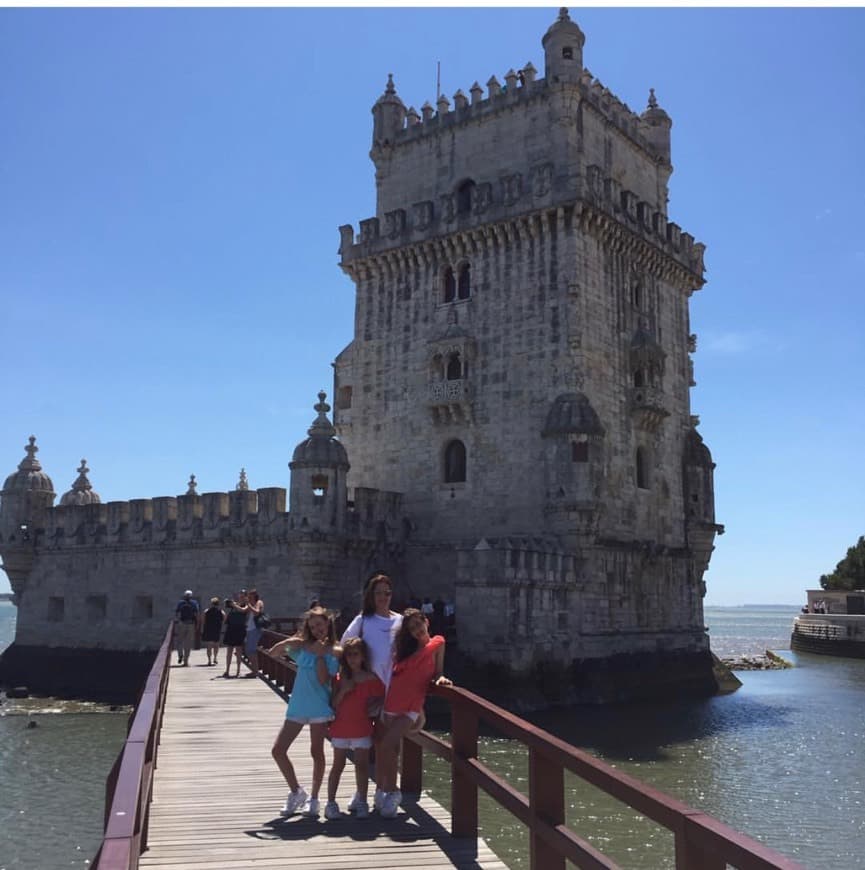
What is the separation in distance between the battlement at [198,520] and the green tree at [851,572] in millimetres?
55586

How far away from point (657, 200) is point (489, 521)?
15.5 m

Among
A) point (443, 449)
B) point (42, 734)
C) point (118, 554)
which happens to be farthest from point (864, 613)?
point (42, 734)

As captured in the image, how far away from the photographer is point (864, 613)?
66.5 m

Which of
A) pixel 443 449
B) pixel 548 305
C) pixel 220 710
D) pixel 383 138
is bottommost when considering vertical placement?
pixel 220 710

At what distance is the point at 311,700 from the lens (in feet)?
27.5

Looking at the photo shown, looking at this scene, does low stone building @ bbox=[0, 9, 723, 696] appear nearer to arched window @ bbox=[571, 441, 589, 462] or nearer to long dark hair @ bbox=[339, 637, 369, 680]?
arched window @ bbox=[571, 441, 589, 462]

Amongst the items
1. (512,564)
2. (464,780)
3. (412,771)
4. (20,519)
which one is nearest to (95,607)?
(20,519)

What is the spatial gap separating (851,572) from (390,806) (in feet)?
248

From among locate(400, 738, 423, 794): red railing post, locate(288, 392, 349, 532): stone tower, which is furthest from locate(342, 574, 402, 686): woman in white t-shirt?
locate(288, 392, 349, 532): stone tower

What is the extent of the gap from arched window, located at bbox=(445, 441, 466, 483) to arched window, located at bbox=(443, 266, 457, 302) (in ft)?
16.6

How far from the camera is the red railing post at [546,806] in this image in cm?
594

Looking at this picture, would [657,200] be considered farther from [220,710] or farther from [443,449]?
[220,710]

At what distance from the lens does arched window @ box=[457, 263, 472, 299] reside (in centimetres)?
3199

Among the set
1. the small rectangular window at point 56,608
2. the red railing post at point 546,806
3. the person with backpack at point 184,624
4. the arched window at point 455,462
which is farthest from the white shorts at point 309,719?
the small rectangular window at point 56,608
